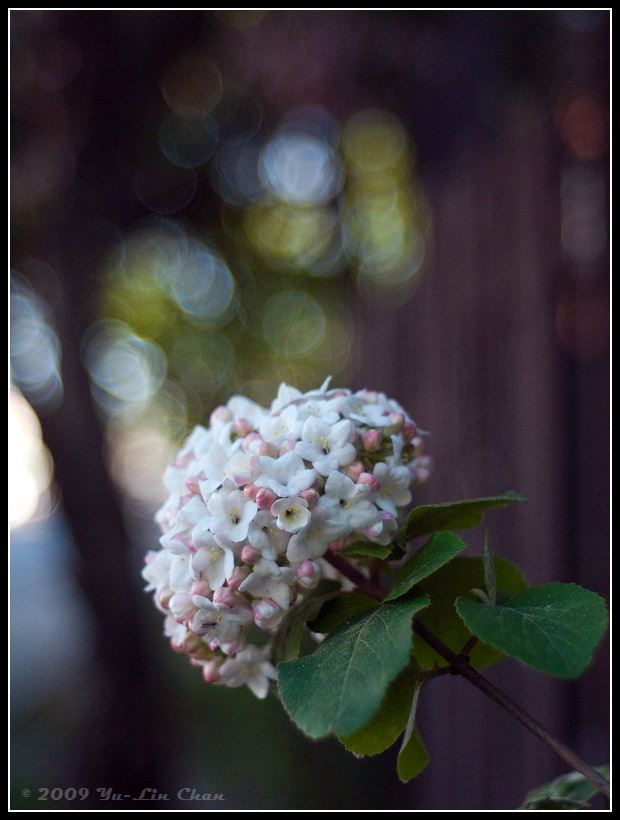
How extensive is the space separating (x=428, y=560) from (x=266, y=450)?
247mm

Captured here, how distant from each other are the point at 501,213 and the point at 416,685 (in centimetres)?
221

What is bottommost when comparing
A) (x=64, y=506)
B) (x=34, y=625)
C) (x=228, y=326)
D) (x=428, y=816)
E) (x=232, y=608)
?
(x=34, y=625)

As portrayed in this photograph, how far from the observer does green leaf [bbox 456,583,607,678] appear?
0.58 m

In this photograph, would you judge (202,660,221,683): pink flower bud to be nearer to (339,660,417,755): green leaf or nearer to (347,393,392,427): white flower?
(339,660,417,755): green leaf

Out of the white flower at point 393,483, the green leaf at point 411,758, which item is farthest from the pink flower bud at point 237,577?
the green leaf at point 411,758

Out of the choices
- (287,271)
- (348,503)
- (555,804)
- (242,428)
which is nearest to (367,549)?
(348,503)

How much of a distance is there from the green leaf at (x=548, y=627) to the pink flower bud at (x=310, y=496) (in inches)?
8.1

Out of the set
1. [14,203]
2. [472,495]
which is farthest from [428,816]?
[14,203]

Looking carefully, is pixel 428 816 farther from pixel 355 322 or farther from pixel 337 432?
pixel 355 322

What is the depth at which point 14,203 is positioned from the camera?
2.62 metres

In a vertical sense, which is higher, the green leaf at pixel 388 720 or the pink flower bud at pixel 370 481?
the pink flower bud at pixel 370 481

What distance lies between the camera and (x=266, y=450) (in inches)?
30.2

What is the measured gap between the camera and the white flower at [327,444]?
0.76m

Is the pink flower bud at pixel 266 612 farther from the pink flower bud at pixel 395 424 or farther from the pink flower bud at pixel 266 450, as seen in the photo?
the pink flower bud at pixel 395 424
